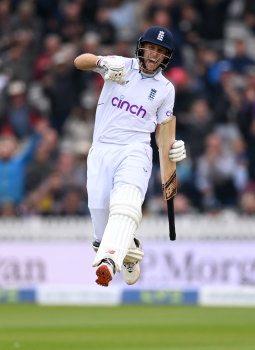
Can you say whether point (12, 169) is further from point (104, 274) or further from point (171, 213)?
point (104, 274)

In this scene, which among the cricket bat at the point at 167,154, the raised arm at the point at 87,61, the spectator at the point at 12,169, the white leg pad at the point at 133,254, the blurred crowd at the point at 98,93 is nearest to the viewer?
the raised arm at the point at 87,61

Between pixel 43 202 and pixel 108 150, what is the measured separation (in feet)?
15.3

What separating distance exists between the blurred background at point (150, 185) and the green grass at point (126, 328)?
0.81 meters

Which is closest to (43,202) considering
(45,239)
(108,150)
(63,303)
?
(45,239)

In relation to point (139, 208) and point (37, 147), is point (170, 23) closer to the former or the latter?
point (37, 147)

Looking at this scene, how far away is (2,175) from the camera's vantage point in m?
11.2

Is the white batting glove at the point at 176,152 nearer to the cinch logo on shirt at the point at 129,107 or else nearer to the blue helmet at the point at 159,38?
the cinch logo on shirt at the point at 129,107

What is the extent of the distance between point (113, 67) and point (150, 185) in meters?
4.78

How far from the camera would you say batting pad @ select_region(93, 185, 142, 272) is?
6465mm

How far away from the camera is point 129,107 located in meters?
6.84

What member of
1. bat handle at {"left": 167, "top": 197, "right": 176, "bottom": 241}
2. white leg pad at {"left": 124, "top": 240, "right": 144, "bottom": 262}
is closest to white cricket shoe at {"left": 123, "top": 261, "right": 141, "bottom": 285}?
white leg pad at {"left": 124, "top": 240, "right": 144, "bottom": 262}

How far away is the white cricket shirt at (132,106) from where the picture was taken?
6848 millimetres

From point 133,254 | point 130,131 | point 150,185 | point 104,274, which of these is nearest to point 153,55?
point 130,131

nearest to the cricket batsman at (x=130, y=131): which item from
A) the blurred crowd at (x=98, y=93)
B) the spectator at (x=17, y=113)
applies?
the blurred crowd at (x=98, y=93)
